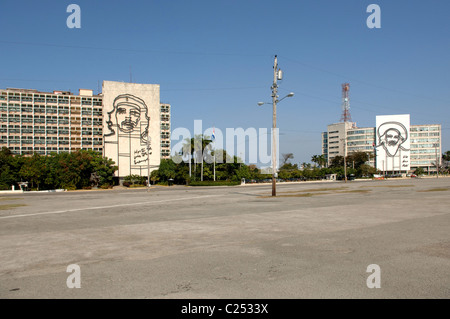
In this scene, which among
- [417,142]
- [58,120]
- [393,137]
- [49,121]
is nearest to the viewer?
[49,121]

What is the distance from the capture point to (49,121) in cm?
9094

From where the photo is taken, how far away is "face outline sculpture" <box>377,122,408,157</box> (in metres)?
175

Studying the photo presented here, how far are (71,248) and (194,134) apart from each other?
7085 cm

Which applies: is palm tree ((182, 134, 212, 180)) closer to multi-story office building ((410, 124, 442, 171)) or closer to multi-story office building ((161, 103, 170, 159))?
multi-story office building ((161, 103, 170, 159))

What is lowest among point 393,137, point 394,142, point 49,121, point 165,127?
point 394,142

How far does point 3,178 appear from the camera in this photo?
5688 centimetres

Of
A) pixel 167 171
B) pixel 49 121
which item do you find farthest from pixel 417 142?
pixel 49 121

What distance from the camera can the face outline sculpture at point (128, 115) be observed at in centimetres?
8838

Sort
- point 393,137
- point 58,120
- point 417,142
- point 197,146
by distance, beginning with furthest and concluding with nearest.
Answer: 1. point 417,142
2. point 393,137
3. point 58,120
4. point 197,146

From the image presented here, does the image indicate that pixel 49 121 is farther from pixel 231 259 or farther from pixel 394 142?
pixel 394 142

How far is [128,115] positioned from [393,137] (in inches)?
5621

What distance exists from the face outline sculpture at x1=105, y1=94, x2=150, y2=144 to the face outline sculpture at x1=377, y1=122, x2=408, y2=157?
133659 mm

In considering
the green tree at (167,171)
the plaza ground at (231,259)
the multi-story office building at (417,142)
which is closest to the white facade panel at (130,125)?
the green tree at (167,171)

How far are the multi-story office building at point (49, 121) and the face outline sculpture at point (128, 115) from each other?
7.85 m
